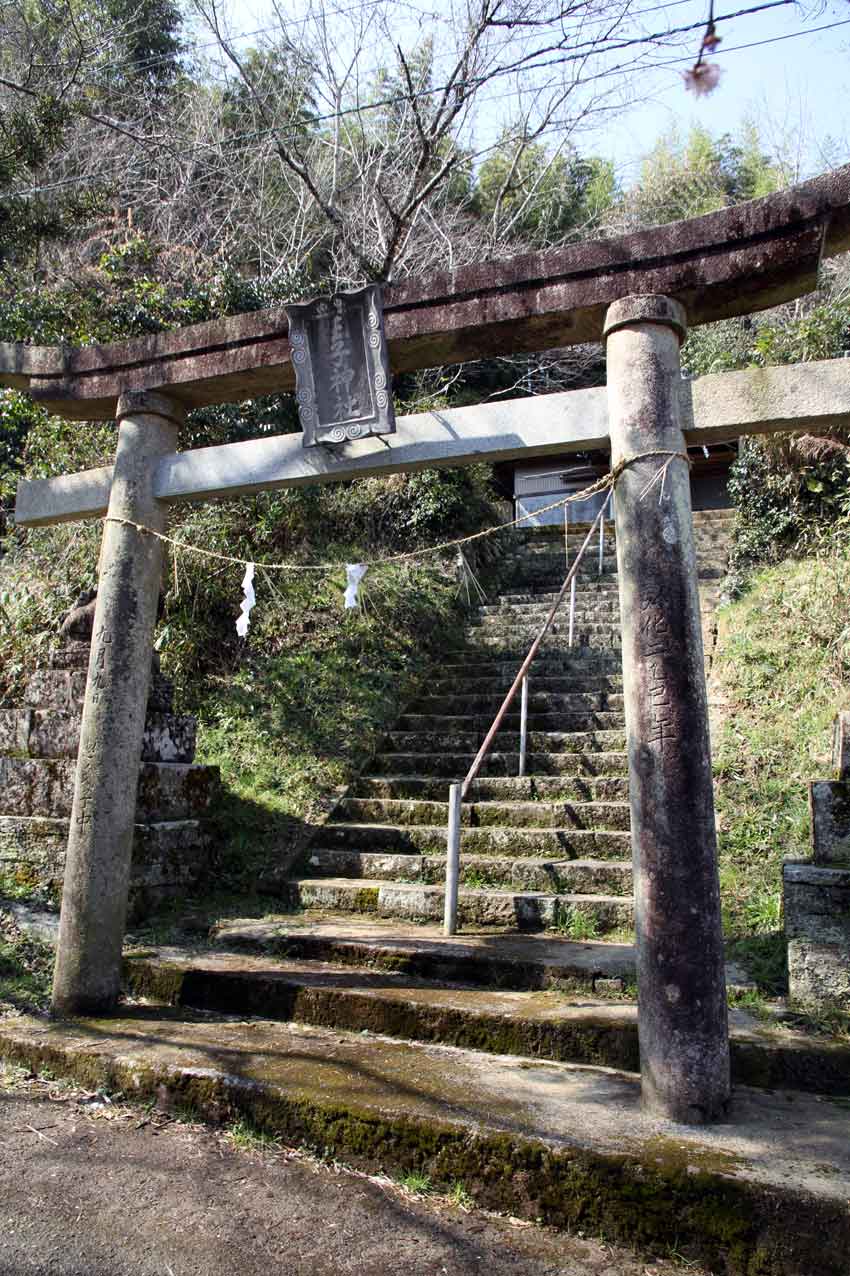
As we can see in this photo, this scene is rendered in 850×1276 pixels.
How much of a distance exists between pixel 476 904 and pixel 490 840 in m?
0.69

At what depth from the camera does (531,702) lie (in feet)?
24.7

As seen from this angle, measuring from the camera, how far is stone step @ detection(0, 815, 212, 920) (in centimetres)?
512

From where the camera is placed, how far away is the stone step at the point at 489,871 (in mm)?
5102

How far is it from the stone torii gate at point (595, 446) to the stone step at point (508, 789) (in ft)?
8.71

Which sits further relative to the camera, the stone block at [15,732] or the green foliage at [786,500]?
the green foliage at [786,500]

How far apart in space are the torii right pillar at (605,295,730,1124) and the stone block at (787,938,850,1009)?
0.93 meters

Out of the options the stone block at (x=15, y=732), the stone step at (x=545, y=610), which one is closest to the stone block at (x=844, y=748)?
the stone block at (x=15, y=732)

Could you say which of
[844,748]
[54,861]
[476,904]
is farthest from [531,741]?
[54,861]

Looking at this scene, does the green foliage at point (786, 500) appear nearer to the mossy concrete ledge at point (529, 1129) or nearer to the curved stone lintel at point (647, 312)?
the curved stone lintel at point (647, 312)

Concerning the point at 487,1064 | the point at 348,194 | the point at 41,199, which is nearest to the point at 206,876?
the point at 487,1064

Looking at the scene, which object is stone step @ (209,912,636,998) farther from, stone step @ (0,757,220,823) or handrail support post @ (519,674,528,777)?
handrail support post @ (519,674,528,777)

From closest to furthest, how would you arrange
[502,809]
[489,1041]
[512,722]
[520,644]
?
[489,1041], [502,809], [512,722], [520,644]

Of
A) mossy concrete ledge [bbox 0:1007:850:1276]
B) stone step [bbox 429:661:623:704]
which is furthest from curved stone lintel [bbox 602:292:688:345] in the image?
stone step [bbox 429:661:623:704]

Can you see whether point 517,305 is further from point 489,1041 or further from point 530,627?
point 530,627
